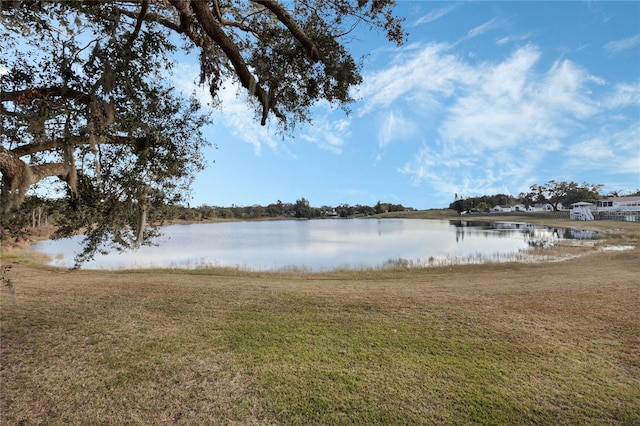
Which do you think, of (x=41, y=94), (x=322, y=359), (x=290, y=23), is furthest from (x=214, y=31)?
(x=322, y=359)

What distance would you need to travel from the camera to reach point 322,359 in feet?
14.5

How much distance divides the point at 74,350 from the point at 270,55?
5.16 meters

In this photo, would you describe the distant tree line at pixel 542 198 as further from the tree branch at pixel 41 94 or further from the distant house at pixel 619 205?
the tree branch at pixel 41 94

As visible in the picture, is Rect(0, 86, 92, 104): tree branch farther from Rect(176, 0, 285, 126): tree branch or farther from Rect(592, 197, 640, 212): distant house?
Rect(592, 197, 640, 212): distant house

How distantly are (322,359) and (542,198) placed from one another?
11042cm

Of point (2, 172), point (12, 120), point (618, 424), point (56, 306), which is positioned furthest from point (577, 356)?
point (56, 306)

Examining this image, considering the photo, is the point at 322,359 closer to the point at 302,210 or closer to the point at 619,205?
the point at 619,205

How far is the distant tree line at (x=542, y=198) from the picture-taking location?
85.6 m

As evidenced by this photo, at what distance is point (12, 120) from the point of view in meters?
4.03

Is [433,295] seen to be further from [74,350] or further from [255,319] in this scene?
[74,350]

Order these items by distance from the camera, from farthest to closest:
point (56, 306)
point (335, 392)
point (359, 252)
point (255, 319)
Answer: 1. point (359, 252)
2. point (56, 306)
3. point (255, 319)
4. point (335, 392)

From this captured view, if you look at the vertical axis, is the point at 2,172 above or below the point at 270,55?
below

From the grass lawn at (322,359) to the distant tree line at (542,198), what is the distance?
9687 cm

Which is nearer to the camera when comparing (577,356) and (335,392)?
(335,392)
